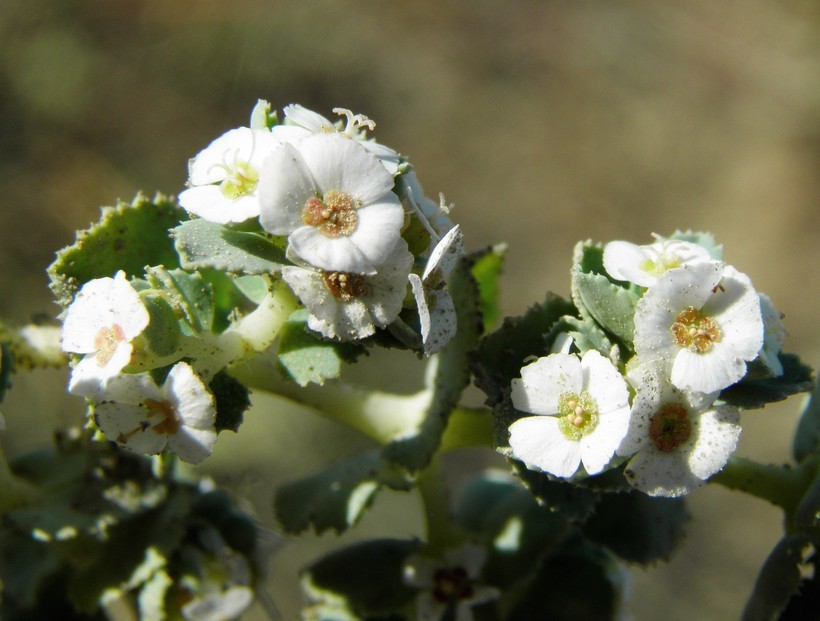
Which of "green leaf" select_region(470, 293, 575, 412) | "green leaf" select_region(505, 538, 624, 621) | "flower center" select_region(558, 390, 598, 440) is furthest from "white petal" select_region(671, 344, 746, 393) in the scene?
"green leaf" select_region(505, 538, 624, 621)

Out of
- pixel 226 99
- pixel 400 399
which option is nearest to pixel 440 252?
pixel 400 399

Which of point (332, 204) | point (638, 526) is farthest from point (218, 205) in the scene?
point (638, 526)

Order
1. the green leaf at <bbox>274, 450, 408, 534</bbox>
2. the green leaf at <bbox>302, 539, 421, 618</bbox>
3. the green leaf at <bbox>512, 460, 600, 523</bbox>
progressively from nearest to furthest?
the green leaf at <bbox>512, 460, 600, 523</bbox>
the green leaf at <bbox>274, 450, 408, 534</bbox>
the green leaf at <bbox>302, 539, 421, 618</bbox>

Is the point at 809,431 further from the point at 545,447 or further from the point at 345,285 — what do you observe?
the point at 345,285

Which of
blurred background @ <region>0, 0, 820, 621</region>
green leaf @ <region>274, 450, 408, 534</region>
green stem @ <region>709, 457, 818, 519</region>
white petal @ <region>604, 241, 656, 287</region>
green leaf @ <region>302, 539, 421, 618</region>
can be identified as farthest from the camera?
blurred background @ <region>0, 0, 820, 621</region>

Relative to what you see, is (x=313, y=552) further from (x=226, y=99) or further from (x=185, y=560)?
(x=226, y=99)

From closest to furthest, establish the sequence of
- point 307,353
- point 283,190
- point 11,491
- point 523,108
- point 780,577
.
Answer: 1. point 283,190
2. point 307,353
3. point 780,577
4. point 11,491
5. point 523,108

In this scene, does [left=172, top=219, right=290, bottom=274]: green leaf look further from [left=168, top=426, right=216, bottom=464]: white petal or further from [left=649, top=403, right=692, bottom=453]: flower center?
[left=649, top=403, right=692, bottom=453]: flower center

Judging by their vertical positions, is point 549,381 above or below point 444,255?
below

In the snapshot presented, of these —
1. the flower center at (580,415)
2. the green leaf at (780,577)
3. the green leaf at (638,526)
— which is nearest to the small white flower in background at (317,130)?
the flower center at (580,415)
